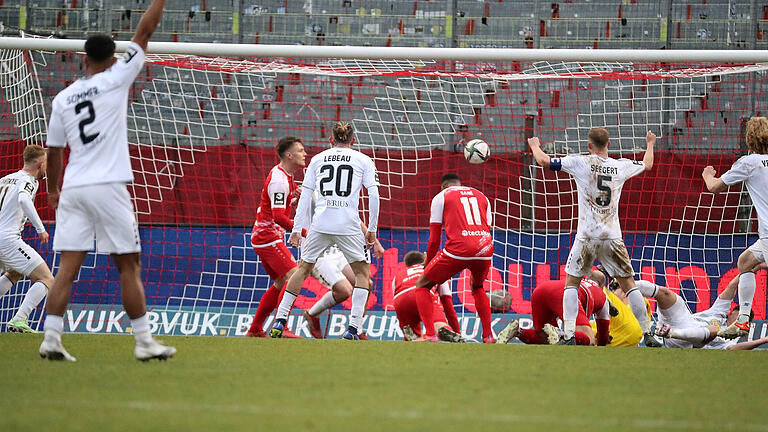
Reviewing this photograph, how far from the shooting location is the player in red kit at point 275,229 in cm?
974

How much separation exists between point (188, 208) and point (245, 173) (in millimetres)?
918

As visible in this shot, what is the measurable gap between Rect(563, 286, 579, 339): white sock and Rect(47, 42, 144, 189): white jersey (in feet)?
15.1

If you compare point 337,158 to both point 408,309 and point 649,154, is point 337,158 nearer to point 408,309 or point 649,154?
point 408,309

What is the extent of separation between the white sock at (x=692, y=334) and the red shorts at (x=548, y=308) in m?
0.89

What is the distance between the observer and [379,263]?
1244 centimetres

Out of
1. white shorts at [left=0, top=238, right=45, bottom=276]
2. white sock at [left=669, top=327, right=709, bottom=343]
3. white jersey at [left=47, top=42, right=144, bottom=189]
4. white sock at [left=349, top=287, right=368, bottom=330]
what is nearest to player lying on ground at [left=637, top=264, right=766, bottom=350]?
white sock at [left=669, top=327, right=709, bottom=343]

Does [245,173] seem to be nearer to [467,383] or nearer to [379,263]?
[379,263]

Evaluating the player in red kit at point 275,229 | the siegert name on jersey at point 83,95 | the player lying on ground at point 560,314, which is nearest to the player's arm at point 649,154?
the player lying on ground at point 560,314

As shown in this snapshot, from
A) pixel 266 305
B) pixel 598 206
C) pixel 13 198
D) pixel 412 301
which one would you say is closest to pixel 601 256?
pixel 598 206

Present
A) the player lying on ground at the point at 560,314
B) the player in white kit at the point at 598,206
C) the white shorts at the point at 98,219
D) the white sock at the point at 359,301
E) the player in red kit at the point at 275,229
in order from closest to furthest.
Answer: the white shorts at the point at 98,219
the player in white kit at the point at 598,206
the player lying on ground at the point at 560,314
the white sock at the point at 359,301
the player in red kit at the point at 275,229

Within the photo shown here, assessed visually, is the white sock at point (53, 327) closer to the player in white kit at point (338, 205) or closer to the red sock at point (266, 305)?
the player in white kit at point (338, 205)

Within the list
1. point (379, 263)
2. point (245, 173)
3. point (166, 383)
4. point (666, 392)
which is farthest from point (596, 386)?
point (245, 173)

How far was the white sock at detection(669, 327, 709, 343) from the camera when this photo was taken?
9391 mm

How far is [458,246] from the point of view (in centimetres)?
930
